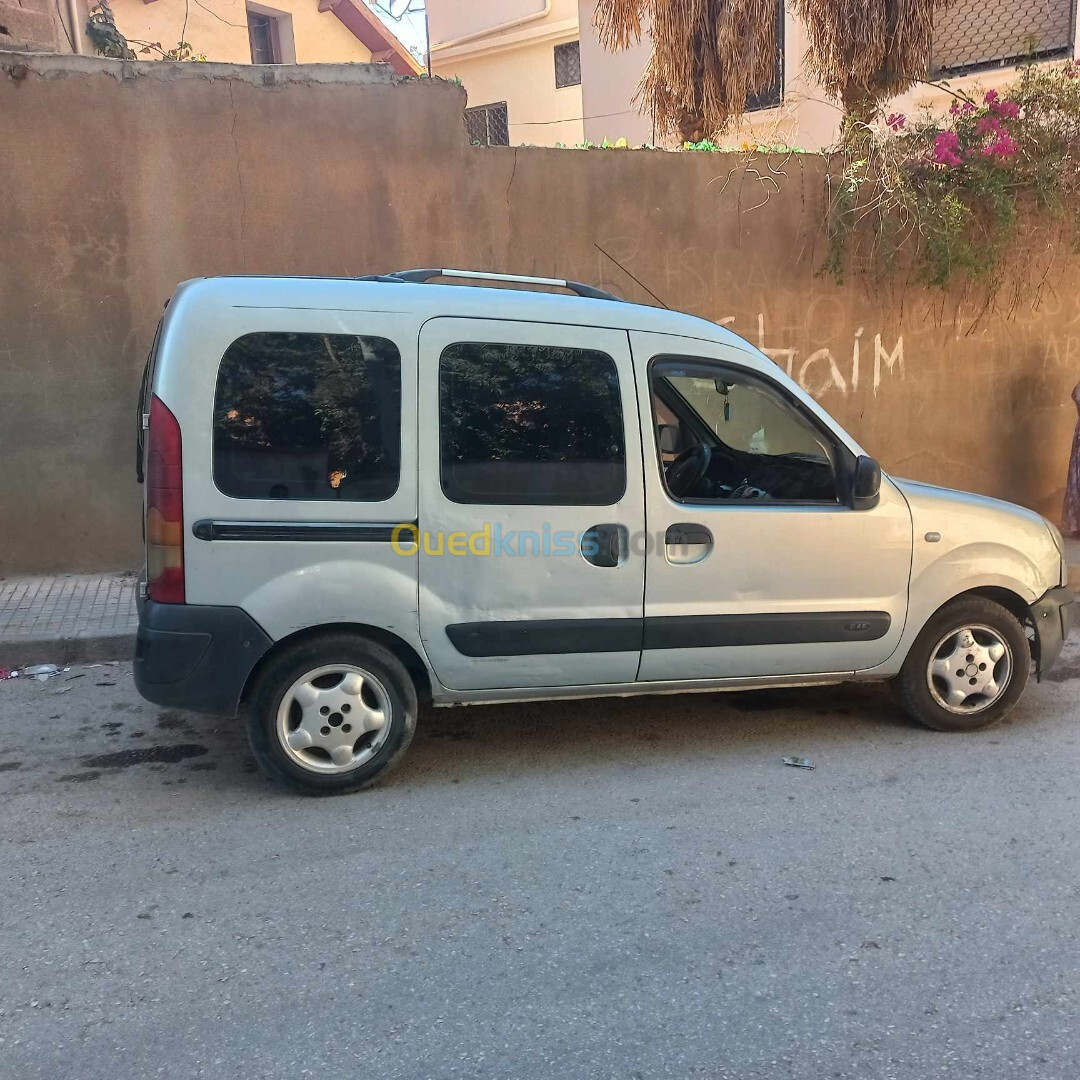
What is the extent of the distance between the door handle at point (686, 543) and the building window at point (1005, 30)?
9326mm

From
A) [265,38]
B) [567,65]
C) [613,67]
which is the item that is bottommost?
[613,67]

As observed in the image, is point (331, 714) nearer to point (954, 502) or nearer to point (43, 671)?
point (43, 671)

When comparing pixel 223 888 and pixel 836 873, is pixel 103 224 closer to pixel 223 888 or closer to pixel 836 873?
pixel 223 888

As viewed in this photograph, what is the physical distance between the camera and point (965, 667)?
14.6ft

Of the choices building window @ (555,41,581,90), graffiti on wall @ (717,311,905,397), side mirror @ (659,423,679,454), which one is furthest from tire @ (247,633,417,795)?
building window @ (555,41,581,90)

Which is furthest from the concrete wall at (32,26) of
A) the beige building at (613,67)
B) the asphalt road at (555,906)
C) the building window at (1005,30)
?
the building window at (1005,30)

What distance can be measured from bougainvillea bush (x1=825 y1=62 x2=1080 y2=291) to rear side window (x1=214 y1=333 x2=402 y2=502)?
549 centimetres

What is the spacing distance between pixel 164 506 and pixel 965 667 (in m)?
3.59

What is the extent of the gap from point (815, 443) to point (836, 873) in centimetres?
187

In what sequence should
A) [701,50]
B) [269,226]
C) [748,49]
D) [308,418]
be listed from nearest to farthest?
1. [308,418]
2. [269,226]
3. [748,49]
4. [701,50]

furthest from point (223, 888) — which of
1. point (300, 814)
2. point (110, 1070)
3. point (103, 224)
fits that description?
point (103, 224)

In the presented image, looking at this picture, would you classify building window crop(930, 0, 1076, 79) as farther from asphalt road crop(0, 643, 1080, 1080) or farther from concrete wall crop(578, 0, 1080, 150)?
asphalt road crop(0, 643, 1080, 1080)

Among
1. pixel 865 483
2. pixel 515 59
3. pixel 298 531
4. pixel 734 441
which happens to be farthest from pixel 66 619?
pixel 515 59

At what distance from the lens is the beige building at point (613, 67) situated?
1053cm
